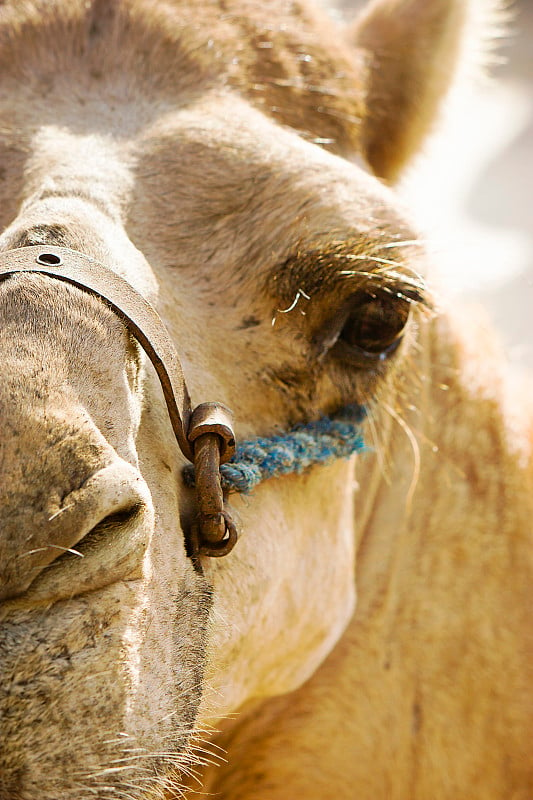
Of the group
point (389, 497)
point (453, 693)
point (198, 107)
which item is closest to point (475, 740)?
point (453, 693)

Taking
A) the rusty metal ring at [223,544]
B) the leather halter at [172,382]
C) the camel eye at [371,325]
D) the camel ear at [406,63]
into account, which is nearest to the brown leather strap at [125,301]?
the leather halter at [172,382]

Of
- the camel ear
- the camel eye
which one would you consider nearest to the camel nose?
the camel eye

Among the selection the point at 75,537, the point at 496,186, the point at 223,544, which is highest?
the point at 496,186

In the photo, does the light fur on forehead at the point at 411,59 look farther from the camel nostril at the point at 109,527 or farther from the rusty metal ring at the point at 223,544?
the camel nostril at the point at 109,527

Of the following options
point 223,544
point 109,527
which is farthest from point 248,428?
point 109,527

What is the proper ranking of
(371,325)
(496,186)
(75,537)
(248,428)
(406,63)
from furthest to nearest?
(496,186) → (406,63) → (371,325) → (248,428) → (75,537)

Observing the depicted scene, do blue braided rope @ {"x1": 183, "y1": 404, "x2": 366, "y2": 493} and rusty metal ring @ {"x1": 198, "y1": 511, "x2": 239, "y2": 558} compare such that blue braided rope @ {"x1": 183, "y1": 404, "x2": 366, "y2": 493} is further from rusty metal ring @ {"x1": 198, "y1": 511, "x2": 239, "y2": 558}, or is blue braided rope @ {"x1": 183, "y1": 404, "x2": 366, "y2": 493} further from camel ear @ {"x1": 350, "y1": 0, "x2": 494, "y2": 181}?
camel ear @ {"x1": 350, "y1": 0, "x2": 494, "y2": 181}

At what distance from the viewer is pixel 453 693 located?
2.61 metres

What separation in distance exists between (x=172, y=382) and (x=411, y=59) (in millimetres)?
1797

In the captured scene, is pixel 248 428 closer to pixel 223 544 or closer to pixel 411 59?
pixel 223 544

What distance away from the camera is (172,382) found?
152cm

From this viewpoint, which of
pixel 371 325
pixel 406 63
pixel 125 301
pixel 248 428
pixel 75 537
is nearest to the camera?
pixel 75 537

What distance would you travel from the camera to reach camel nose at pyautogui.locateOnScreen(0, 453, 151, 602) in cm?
120

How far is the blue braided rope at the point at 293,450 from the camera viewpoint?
66.5 inches
